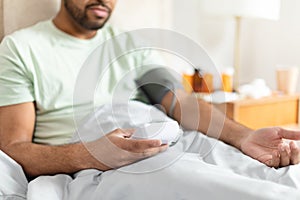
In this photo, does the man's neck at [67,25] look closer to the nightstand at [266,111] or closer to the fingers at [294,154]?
the nightstand at [266,111]

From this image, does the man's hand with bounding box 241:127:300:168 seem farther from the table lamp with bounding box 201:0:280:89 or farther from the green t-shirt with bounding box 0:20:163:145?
the table lamp with bounding box 201:0:280:89

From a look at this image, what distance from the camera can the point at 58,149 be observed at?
1136mm

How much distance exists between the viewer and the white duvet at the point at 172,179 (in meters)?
0.83

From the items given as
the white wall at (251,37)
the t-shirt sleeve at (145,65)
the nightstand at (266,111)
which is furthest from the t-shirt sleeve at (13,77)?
the white wall at (251,37)

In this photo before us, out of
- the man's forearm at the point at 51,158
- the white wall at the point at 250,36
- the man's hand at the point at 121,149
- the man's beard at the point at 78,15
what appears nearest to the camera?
the man's hand at the point at 121,149

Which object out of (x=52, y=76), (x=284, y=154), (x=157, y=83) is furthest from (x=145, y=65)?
(x=284, y=154)

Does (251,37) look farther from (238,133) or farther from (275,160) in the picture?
(275,160)

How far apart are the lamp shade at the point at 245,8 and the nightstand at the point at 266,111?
373mm

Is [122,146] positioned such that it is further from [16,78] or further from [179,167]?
[16,78]

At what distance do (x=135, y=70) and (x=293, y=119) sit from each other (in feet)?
3.03

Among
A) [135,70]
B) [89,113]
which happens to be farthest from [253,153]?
[135,70]

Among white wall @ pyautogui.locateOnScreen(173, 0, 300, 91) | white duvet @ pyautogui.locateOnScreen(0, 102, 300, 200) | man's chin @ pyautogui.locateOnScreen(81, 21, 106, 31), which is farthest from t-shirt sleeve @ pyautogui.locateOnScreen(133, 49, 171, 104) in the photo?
white wall @ pyautogui.locateOnScreen(173, 0, 300, 91)

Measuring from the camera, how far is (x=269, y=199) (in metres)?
0.78

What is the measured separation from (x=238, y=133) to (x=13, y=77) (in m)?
0.65
